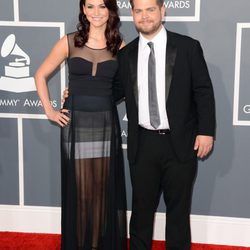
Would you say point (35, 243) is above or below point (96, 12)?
below

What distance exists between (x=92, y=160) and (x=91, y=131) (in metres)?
0.20

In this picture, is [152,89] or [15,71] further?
[15,71]

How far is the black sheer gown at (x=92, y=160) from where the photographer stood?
287cm

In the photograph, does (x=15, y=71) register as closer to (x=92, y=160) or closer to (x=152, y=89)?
(x=92, y=160)

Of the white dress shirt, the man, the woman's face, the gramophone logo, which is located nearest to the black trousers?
the man

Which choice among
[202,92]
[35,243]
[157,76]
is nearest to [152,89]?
[157,76]

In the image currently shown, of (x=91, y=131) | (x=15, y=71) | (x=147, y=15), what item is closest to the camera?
(x=147, y=15)

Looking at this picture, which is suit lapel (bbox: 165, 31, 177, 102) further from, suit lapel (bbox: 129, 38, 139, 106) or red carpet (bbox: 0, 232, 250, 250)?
red carpet (bbox: 0, 232, 250, 250)

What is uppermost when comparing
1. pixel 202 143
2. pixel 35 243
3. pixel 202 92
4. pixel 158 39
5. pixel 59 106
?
pixel 158 39

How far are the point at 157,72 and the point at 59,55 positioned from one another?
64 cm

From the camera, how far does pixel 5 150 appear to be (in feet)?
11.9

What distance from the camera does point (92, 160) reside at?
2965 mm

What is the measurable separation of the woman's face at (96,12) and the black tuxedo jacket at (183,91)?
Answer: 240 mm

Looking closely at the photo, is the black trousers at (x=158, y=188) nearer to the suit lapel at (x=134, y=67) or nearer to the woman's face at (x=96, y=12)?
the suit lapel at (x=134, y=67)
